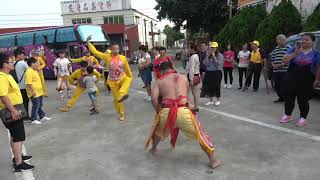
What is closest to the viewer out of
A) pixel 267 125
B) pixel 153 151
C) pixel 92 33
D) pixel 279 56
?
pixel 153 151

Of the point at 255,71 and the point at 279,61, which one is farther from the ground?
the point at 279,61

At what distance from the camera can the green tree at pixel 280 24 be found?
18078mm

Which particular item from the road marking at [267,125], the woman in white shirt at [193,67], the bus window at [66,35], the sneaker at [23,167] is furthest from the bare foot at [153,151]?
the bus window at [66,35]

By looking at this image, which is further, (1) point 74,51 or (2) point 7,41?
(2) point 7,41

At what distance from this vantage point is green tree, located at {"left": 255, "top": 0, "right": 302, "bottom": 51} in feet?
59.3

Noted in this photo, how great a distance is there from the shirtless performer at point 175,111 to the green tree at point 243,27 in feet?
53.2

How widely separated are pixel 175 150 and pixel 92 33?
1678 cm

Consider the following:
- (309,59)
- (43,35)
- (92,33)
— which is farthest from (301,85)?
(43,35)

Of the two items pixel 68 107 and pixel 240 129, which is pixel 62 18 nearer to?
pixel 68 107

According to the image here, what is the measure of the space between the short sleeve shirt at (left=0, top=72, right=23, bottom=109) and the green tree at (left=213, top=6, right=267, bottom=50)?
16943 mm

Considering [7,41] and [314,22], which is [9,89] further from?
[7,41]

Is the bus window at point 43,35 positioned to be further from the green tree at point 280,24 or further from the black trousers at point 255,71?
the black trousers at point 255,71

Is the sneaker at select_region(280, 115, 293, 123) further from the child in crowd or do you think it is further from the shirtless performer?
the child in crowd

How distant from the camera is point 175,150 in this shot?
6215 mm
